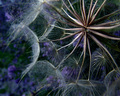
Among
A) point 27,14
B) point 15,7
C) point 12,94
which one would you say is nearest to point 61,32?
point 27,14

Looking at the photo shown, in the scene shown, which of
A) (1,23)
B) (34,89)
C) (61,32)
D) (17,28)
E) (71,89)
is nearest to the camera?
(71,89)

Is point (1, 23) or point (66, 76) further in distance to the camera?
point (1, 23)

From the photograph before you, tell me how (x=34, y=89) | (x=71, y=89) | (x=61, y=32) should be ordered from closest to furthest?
(x=71, y=89), (x=61, y=32), (x=34, y=89)

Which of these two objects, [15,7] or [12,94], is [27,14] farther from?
[12,94]

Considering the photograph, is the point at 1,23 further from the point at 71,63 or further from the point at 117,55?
the point at 117,55

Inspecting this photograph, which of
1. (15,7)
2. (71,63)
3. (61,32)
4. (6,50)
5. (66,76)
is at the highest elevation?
(15,7)

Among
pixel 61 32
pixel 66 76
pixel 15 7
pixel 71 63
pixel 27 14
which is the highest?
pixel 15 7

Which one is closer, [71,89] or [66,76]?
[71,89]

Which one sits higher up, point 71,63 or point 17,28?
point 17,28

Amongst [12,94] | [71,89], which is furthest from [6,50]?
[71,89]
